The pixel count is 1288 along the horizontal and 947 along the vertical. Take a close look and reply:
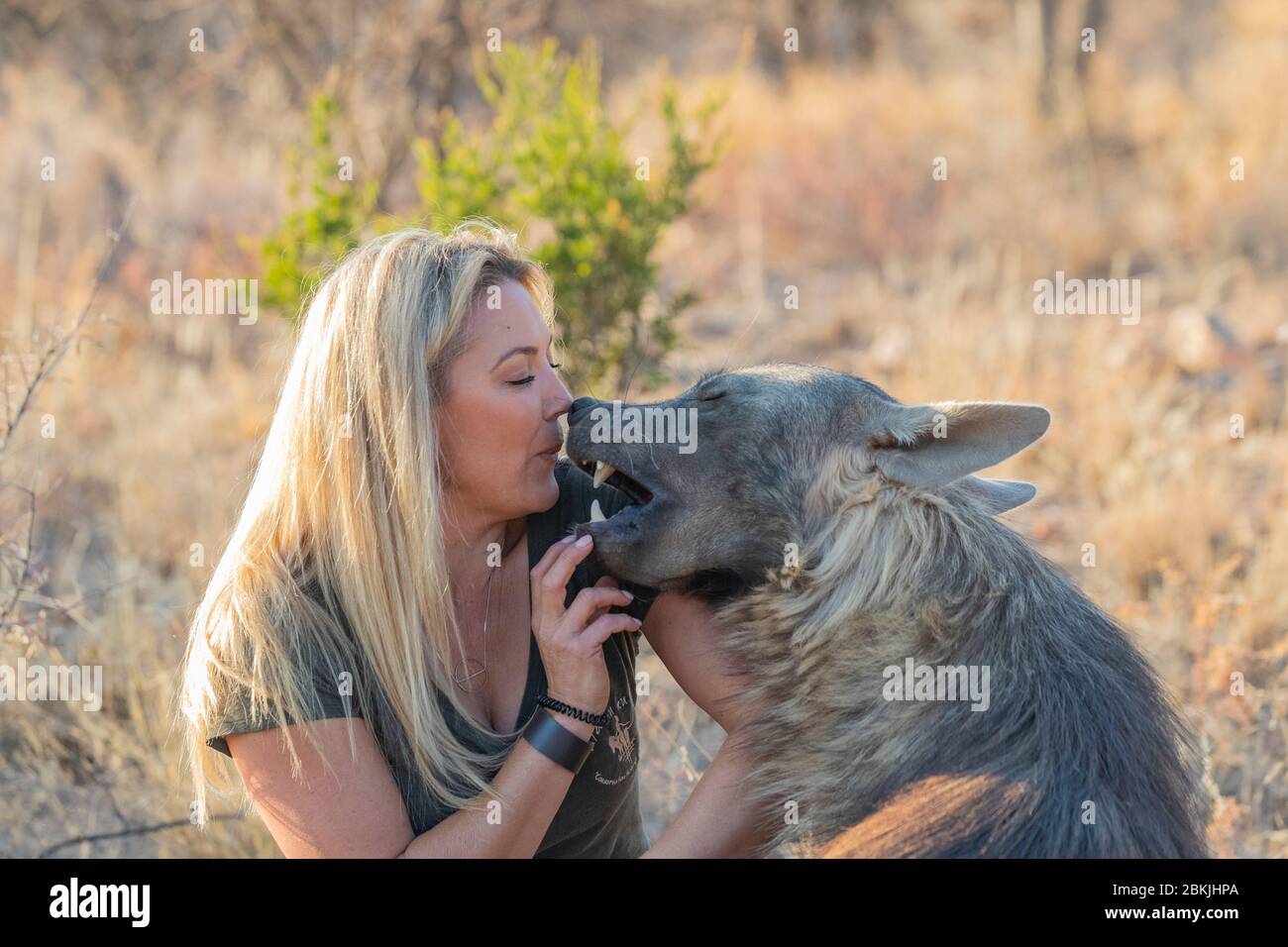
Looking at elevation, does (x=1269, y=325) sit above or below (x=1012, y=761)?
above

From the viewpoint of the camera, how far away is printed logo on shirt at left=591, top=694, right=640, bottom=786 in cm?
351

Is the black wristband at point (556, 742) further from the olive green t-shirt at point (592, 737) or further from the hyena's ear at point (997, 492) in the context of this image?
the hyena's ear at point (997, 492)

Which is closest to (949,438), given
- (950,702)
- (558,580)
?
(950,702)

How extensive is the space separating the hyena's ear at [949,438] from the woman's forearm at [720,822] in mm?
814

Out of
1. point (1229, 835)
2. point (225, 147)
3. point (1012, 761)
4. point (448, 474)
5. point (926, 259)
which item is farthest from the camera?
point (225, 147)

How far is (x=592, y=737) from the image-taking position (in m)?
3.26

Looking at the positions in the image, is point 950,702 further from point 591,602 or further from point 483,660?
point 483,660

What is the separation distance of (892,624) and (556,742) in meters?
0.84

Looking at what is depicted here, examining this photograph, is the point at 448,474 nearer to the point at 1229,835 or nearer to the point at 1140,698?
the point at 1140,698

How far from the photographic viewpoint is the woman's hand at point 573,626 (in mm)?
3197

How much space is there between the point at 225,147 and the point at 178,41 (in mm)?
4035

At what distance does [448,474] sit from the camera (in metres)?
3.52

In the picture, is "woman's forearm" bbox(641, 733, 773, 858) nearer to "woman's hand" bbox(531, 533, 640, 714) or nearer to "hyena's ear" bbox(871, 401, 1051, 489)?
"woman's hand" bbox(531, 533, 640, 714)
